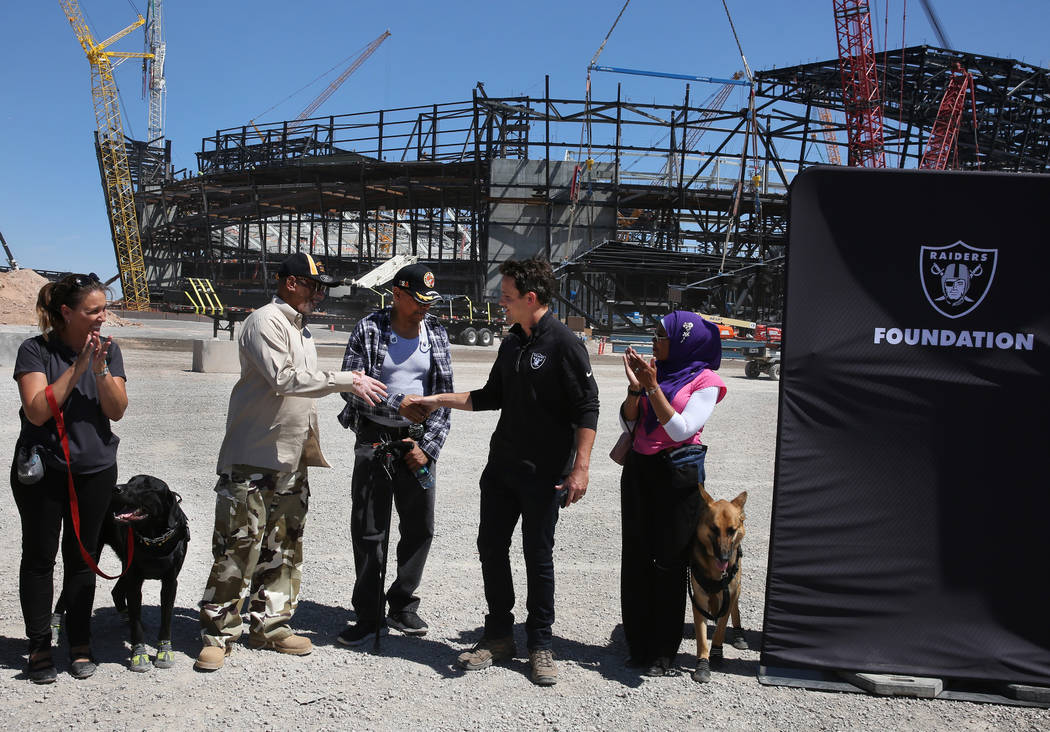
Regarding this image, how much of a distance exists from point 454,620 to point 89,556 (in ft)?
6.19

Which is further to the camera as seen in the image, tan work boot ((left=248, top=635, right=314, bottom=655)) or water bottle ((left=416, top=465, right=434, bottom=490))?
water bottle ((left=416, top=465, right=434, bottom=490))

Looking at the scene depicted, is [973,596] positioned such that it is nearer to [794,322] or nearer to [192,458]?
[794,322]

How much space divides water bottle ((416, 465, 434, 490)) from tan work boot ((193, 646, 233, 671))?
1.21m

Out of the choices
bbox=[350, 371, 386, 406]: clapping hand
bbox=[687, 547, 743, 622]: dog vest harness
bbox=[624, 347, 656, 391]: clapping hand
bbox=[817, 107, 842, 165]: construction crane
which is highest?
bbox=[817, 107, 842, 165]: construction crane

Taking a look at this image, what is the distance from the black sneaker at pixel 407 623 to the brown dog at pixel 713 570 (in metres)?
1.46

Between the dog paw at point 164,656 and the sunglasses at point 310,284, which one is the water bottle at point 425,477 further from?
the dog paw at point 164,656

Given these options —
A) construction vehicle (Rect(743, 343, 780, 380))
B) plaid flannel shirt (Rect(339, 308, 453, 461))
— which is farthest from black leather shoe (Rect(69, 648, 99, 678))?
construction vehicle (Rect(743, 343, 780, 380))

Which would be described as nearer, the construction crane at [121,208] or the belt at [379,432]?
the belt at [379,432]

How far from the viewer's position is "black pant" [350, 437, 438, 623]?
389 cm

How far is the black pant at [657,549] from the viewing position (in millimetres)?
3697

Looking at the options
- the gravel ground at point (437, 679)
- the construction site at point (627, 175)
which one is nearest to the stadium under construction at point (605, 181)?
the construction site at point (627, 175)

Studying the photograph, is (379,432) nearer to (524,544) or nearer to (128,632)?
(524,544)

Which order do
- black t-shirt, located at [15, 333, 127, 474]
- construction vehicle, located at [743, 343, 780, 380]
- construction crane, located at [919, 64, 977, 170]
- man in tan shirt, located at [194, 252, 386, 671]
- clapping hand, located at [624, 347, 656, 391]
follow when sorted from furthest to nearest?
construction crane, located at [919, 64, 977, 170], construction vehicle, located at [743, 343, 780, 380], man in tan shirt, located at [194, 252, 386, 671], clapping hand, located at [624, 347, 656, 391], black t-shirt, located at [15, 333, 127, 474]

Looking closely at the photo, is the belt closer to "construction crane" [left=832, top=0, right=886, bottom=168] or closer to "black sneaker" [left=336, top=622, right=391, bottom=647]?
"black sneaker" [left=336, top=622, right=391, bottom=647]
